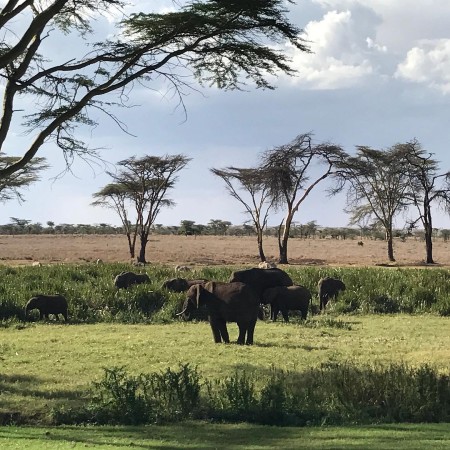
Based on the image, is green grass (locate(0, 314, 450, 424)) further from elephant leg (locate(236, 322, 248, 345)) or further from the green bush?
the green bush

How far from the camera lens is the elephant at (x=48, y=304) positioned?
17234 millimetres

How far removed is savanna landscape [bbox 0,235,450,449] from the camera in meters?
6.82

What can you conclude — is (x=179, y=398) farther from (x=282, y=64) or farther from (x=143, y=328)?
(x=143, y=328)

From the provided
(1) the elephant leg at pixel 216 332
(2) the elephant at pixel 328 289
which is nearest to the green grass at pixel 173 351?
(1) the elephant leg at pixel 216 332

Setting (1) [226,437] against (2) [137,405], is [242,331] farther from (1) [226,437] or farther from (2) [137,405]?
(1) [226,437]

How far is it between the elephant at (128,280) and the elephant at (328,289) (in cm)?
544

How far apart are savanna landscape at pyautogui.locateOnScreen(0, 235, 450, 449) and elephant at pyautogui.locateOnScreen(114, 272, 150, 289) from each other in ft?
1.18

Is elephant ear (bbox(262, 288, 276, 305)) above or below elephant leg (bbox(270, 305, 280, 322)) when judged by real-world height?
above

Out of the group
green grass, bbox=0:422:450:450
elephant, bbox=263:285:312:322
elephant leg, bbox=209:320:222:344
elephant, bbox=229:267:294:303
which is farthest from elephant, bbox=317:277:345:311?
green grass, bbox=0:422:450:450

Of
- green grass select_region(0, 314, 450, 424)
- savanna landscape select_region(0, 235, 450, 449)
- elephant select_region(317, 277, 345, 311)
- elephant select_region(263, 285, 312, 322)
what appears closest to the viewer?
savanna landscape select_region(0, 235, 450, 449)

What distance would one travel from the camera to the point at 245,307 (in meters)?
13.1

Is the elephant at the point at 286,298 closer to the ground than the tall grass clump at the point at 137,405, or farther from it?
farther from it

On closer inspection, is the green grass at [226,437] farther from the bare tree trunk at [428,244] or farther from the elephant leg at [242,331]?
the bare tree trunk at [428,244]

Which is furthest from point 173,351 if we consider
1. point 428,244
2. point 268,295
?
point 428,244
